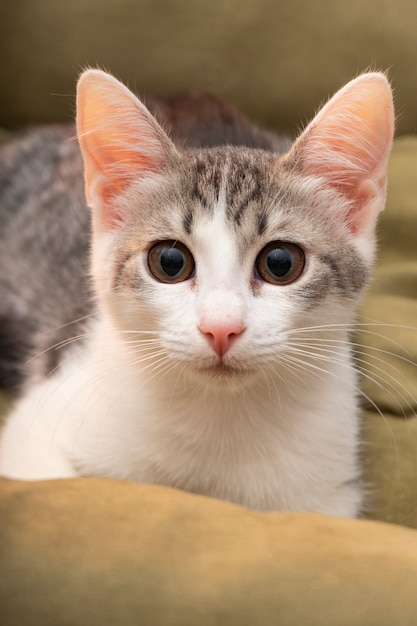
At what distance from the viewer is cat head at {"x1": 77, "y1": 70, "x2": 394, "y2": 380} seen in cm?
107

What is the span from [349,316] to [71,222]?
848 mm

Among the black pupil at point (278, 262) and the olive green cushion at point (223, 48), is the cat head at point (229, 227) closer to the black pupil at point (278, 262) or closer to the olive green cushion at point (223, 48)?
the black pupil at point (278, 262)

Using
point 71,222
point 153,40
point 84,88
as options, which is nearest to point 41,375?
point 71,222

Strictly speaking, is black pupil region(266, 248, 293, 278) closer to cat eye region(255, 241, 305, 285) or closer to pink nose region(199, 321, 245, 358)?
cat eye region(255, 241, 305, 285)

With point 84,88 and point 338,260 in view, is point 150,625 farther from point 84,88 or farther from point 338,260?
point 84,88

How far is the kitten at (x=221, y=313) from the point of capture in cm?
110

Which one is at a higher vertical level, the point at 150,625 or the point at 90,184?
the point at 90,184

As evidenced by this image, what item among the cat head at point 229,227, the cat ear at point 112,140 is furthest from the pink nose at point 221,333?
the cat ear at point 112,140

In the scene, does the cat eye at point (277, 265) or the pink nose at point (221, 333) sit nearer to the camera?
the pink nose at point (221, 333)

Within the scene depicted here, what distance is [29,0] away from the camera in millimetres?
2074

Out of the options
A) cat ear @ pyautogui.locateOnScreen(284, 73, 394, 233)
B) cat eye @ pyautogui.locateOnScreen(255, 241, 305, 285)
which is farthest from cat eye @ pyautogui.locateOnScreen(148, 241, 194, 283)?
cat ear @ pyautogui.locateOnScreen(284, 73, 394, 233)

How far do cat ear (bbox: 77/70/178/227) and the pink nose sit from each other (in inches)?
13.4

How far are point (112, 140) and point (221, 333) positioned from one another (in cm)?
41

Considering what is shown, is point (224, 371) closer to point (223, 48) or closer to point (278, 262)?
point (278, 262)
